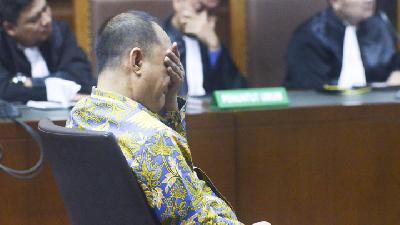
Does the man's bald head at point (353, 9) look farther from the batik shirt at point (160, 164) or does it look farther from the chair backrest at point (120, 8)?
the batik shirt at point (160, 164)

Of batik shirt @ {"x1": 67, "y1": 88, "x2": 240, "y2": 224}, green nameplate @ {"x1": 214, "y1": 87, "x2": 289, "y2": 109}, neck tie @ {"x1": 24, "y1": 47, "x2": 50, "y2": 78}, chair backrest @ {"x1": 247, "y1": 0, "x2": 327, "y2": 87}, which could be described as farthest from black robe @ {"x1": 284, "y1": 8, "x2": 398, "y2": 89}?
batik shirt @ {"x1": 67, "y1": 88, "x2": 240, "y2": 224}

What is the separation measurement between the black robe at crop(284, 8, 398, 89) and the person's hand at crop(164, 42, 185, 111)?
5.45ft

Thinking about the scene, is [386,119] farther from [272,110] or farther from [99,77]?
[99,77]

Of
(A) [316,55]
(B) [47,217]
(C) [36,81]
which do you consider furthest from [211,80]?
(B) [47,217]

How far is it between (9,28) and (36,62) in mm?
161

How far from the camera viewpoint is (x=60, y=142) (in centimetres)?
141

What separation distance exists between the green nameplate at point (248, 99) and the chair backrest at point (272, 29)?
111cm

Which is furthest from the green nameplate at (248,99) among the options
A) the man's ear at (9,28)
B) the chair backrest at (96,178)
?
the chair backrest at (96,178)

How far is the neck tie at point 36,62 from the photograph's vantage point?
3131 millimetres

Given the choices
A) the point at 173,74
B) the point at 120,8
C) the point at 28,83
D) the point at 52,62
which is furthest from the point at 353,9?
the point at 173,74

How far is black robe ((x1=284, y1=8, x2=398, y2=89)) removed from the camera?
3.39 meters

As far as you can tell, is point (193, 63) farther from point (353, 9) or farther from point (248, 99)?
point (248, 99)

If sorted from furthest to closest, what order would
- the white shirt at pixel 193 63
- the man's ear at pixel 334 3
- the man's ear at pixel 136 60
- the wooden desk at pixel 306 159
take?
1. the man's ear at pixel 334 3
2. the white shirt at pixel 193 63
3. the wooden desk at pixel 306 159
4. the man's ear at pixel 136 60

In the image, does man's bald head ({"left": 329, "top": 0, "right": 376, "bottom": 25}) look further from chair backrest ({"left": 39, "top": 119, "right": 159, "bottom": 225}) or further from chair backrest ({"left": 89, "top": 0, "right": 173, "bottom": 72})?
chair backrest ({"left": 39, "top": 119, "right": 159, "bottom": 225})
